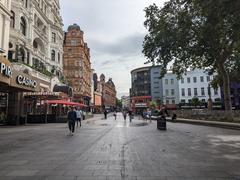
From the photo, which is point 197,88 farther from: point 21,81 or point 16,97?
point 21,81

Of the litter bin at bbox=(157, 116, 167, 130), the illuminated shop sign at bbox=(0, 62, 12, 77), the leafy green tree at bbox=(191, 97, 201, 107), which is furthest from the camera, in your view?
the leafy green tree at bbox=(191, 97, 201, 107)

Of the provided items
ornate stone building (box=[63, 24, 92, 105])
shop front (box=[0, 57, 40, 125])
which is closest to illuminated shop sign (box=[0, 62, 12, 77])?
shop front (box=[0, 57, 40, 125])

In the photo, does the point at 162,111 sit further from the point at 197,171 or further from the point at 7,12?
the point at 7,12

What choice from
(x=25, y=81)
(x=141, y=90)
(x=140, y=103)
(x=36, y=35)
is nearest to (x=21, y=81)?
(x=25, y=81)

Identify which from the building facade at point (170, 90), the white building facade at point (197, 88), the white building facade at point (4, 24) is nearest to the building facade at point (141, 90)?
the building facade at point (170, 90)

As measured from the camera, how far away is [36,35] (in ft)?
114

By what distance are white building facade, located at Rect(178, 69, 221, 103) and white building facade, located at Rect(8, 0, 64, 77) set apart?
39.6 m

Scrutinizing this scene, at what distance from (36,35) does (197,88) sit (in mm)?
48452

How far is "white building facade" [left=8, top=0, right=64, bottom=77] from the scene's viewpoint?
2762 cm

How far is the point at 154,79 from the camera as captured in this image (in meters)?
88.9

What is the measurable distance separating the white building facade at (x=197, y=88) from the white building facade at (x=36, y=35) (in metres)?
39.6

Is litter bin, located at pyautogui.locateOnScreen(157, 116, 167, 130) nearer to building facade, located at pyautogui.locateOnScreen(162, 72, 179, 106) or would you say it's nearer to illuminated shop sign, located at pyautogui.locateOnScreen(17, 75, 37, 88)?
illuminated shop sign, located at pyautogui.locateOnScreen(17, 75, 37, 88)

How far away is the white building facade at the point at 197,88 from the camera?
6633 centimetres

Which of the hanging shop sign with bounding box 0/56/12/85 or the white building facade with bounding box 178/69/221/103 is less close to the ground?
the white building facade with bounding box 178/69/221/103
